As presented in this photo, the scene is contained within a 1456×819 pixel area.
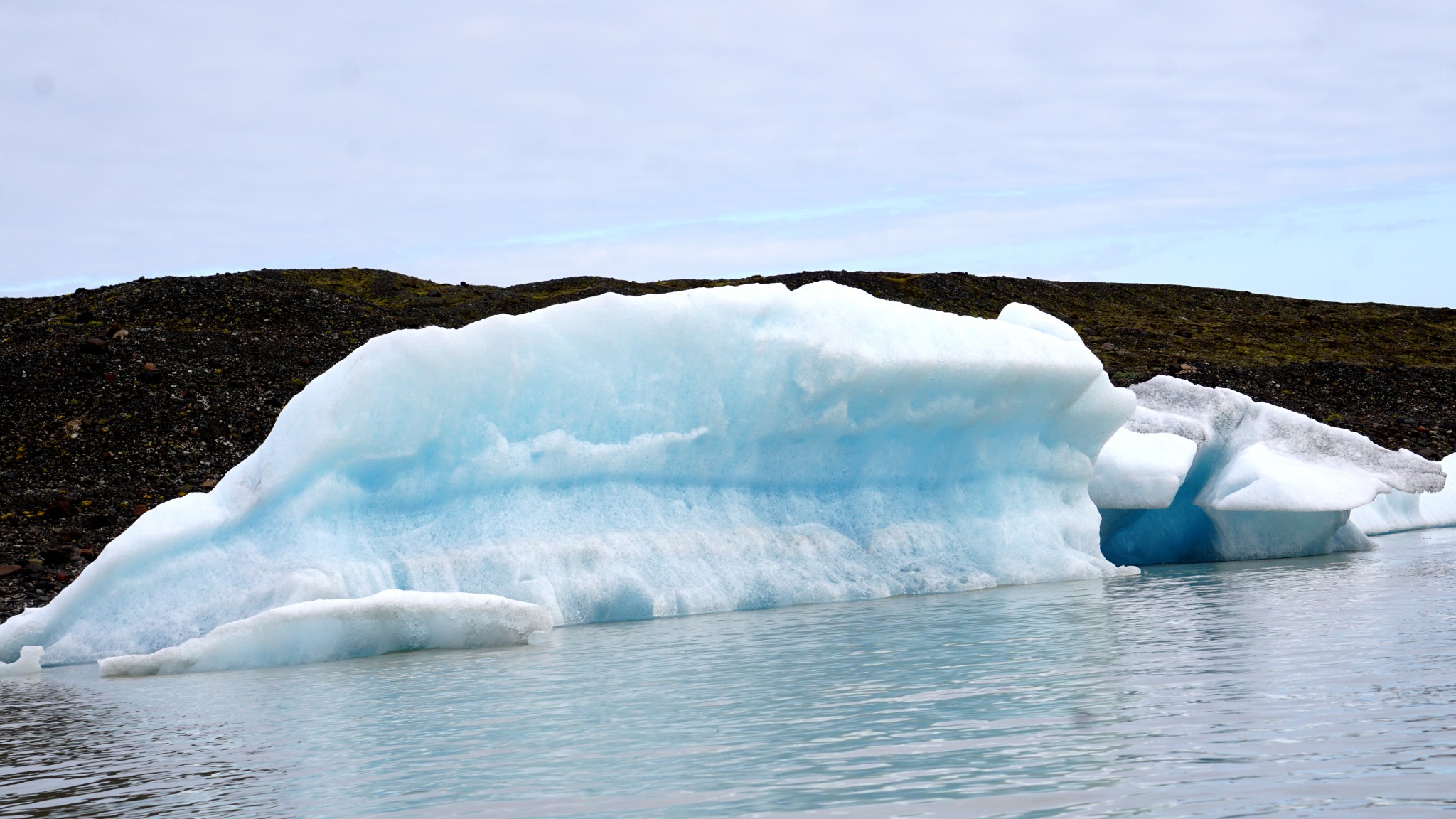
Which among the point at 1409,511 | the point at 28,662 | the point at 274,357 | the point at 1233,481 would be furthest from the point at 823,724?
the point at 274,357

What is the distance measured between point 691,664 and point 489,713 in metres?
1.68

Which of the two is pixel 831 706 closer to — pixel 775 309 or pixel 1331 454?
pixel 775 309

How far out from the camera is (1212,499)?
49.4ft

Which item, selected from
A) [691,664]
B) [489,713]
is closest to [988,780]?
[489,713]

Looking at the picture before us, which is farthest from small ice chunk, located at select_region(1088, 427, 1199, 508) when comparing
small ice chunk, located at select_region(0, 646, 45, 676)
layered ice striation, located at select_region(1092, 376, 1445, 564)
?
small ice chunk, located at select_region(0, 646, 45, 676)

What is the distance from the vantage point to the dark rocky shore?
18812 mm

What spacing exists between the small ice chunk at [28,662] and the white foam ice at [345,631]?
1265mm

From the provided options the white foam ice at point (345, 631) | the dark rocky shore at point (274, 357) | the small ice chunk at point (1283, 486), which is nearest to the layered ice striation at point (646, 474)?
the white foam ice at point (345, 631)

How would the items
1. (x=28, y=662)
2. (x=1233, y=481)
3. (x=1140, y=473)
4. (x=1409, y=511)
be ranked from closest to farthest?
(x=28, y=662) < (x=1140, y=473) < (x=1233, y=481) < (x=1409, y=511)

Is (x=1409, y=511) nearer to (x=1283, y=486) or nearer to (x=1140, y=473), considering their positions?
(x=1283, y=486)

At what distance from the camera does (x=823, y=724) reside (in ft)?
18.6

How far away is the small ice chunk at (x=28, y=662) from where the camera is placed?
10.4 metres

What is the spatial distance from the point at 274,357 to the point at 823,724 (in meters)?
21.5

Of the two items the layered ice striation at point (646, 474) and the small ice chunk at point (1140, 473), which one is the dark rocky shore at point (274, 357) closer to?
the layered ice striation at point (646, 474)
